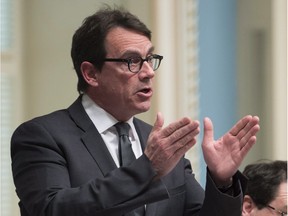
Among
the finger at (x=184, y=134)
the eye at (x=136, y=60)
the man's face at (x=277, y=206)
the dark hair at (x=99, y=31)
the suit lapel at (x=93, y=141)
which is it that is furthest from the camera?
the man's face at (x=277, y=206)

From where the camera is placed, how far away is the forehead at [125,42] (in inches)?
108

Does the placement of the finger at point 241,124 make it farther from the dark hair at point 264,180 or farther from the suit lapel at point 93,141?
the dark hair at point 264,180

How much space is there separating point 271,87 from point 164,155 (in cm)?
260

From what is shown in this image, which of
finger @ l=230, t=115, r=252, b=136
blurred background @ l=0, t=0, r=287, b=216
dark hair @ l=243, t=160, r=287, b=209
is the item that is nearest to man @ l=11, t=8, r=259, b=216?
finger @ l=230, t=115, r=252, b=136

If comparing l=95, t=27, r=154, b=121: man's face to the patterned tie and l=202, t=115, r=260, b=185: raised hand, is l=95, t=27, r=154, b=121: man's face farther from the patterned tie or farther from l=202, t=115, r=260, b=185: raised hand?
l=202, t=115, r=260, b=185: raised hand

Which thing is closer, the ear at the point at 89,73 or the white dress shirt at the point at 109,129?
the white dress shirt at the point at 109,129

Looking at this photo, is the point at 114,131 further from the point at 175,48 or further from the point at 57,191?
the point at 175,48

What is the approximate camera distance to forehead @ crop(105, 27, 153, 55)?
9.04 ft

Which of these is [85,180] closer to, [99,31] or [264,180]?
[99,31]

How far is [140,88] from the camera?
270 cm

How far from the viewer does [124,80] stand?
108 inches

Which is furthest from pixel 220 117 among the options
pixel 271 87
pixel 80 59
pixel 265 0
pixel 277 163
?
pixel 80 59

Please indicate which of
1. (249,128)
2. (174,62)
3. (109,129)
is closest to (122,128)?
(109,129)

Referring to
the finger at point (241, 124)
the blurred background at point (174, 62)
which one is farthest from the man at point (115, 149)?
the blurred background at point (174, 62)
